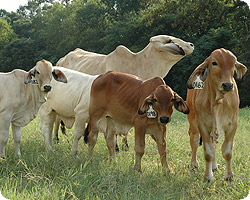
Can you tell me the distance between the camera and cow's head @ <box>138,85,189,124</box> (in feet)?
11.2

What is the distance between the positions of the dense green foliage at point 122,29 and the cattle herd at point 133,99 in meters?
4.59

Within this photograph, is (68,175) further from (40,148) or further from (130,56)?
(130,56)

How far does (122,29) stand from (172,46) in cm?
1417

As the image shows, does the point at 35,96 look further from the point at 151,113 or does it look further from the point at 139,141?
the point at 151,113

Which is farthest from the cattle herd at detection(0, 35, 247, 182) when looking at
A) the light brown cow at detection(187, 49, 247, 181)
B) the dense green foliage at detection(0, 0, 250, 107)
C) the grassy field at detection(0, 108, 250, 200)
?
the dense green foliage at detection(0, 0, 250, 107)

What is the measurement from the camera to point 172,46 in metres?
5.23

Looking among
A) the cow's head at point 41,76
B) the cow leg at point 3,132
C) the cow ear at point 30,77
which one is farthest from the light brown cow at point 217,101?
the cow leg at point 3,132

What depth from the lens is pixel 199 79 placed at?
346 centimetres

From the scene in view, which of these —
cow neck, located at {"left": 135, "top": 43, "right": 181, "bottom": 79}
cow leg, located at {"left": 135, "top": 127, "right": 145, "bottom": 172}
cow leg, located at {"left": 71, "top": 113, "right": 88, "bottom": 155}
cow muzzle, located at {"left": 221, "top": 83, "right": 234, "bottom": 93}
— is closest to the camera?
cow muzzle, located at {"left": 221, "top": 83, "right": 234, "bottom": 93}

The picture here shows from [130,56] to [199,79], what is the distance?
252cm

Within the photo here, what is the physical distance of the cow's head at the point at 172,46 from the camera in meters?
5.20

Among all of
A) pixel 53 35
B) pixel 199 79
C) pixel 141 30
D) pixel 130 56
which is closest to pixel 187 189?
pixel 199 79

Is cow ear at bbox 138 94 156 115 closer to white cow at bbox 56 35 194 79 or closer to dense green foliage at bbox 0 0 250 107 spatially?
white cow at bbox 56 35 194 79

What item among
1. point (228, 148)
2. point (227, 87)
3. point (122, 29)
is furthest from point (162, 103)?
point (122, 29)
